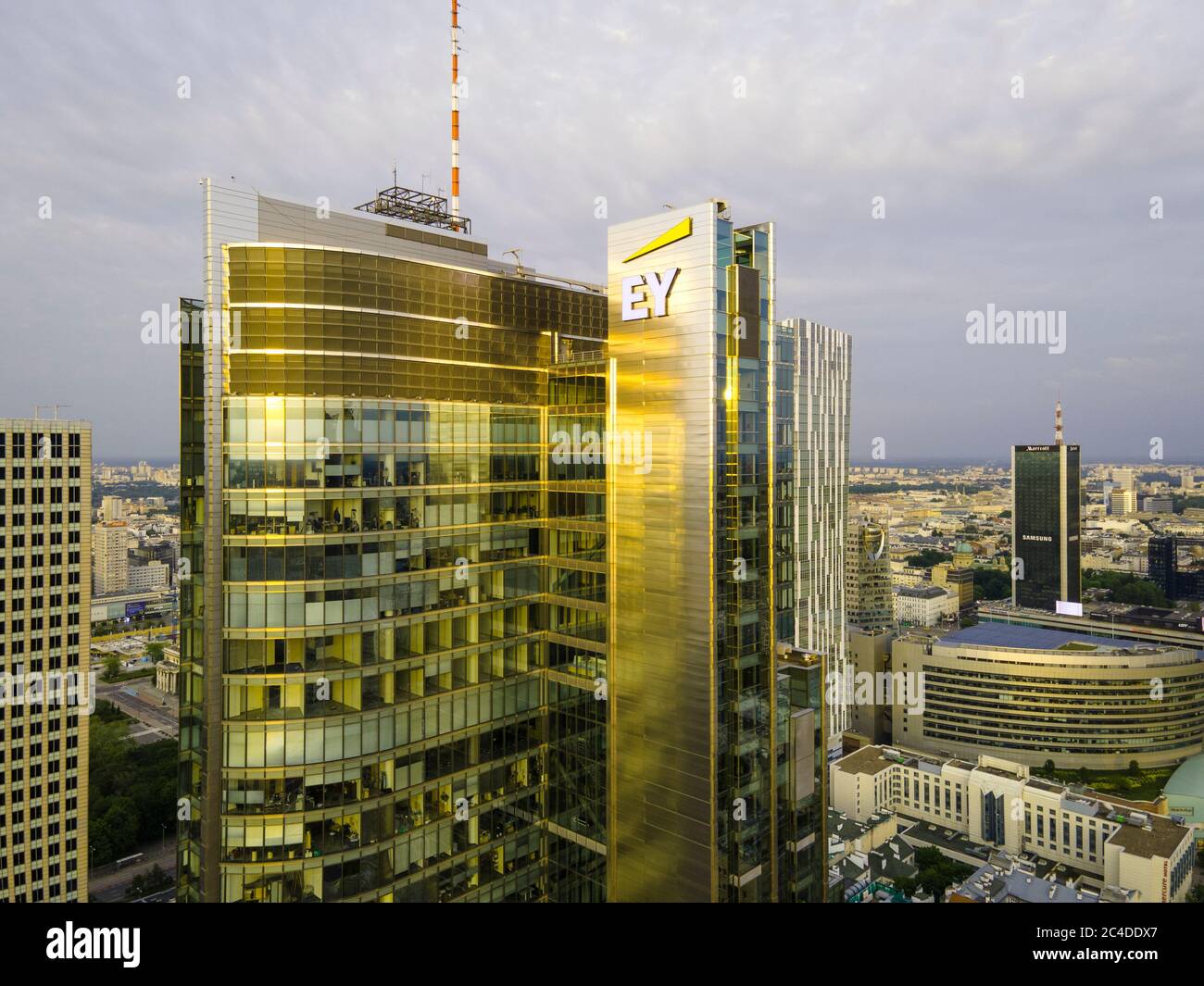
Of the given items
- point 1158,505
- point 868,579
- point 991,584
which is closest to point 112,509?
point 868,579

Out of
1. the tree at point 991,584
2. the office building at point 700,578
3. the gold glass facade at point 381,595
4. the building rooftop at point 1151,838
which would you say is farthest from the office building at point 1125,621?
the gold glass facade at point 381,595

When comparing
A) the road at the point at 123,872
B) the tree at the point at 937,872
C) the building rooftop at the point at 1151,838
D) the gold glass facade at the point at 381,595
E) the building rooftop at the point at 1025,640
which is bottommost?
the road at the point at 123,872

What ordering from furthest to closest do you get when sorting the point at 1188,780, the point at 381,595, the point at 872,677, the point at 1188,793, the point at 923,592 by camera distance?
A: the point at 923,592, the point at 872,677, the point at 1188,780, the point at 1188,793, the point at 381,595

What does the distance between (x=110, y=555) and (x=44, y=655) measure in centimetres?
7516

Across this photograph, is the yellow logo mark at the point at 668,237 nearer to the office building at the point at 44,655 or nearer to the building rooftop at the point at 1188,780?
the office building at the point at 44,655

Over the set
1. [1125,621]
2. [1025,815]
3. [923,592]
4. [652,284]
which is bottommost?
[1025,815]

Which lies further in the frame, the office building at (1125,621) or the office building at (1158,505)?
the office building at (1158,505)

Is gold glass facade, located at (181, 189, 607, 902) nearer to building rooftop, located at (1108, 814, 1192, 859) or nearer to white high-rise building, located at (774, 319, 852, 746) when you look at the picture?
building rooftop, located at (1108, 814, 1192, 859)

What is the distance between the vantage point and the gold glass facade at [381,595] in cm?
2867

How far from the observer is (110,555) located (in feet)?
427

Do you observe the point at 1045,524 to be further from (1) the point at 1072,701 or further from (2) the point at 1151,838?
(2) the point at 1151,838

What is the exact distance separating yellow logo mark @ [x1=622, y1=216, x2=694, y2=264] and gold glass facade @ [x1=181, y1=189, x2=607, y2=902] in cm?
562

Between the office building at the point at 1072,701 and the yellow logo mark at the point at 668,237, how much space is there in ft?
344
